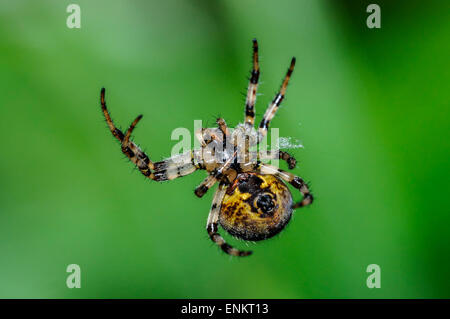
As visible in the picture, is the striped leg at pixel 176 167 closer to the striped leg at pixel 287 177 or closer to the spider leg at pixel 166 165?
the spider leg at pixel 166 165

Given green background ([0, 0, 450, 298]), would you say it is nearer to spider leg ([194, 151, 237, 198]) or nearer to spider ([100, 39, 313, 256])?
spider ([100, 39, 313, 256])

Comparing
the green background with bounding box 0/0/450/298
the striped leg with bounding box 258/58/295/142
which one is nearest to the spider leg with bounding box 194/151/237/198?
the striped leg with bounding box 258/58/295/142

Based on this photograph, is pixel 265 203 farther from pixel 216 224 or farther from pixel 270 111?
pixel 270 111

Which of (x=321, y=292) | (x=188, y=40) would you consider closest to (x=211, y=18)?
(x=188, y=40)

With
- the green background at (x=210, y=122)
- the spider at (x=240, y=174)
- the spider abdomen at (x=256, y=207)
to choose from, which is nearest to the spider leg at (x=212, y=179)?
the spider at (x=240, y=174)

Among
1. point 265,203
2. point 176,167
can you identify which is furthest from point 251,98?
point 265,203

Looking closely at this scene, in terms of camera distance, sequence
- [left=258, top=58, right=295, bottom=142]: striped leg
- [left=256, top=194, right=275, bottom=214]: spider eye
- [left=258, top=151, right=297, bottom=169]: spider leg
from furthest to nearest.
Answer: [left=258, top=58, right=295, bottom=142]: striped leg, [left=258, top=151, right=297, bottom=169]: spider leg, [left=256, top=194, right=275, bottom=214]: spider eye

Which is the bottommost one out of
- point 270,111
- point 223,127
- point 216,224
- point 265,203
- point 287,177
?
point 216,224
